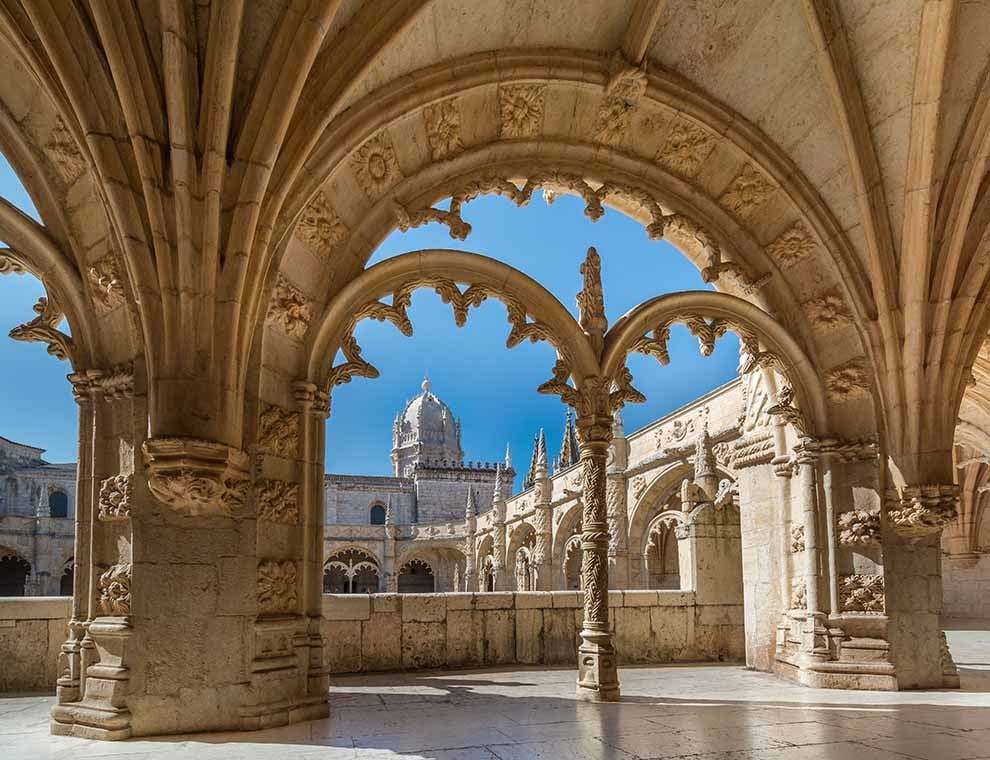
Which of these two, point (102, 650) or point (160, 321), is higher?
point (160, 321)

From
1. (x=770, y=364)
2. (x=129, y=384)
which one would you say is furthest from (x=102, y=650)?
(x=770, y=364)

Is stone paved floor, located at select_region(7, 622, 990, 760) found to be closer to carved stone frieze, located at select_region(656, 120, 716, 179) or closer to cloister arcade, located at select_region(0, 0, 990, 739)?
cloister arcade, located at select_region(0, 0, 990, 739)

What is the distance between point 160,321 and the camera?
15.2ft

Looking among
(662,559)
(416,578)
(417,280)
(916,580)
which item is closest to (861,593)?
(916,580)

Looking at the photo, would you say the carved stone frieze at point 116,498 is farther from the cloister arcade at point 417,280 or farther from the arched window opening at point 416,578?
the arched window opening at point 416,578

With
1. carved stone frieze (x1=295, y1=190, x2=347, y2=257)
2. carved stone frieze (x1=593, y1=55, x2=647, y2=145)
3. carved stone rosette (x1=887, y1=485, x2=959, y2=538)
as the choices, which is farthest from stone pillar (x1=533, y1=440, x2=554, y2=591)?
carved stone frieze (x1=295, y1=190, x2=347, y2=257)

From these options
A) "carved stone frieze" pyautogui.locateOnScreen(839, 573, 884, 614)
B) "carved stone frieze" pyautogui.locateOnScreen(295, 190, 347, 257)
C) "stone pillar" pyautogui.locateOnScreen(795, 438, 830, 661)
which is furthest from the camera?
"stone pillar" pyautogui.locateOnScreen(795, 438, 830, 661)

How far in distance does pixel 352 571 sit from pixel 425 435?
13.6 meters

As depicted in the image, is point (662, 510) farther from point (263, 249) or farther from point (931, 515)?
point (263, 249)

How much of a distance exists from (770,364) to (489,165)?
9.63 ft

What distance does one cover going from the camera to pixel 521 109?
642cm

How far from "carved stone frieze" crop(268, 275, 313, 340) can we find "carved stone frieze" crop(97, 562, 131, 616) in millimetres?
1721

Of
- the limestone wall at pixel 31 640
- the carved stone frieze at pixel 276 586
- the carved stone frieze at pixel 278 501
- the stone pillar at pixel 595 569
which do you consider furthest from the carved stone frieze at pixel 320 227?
the limestone wall at pixel 31 640

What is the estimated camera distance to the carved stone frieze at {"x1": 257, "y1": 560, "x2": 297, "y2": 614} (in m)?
5.20
